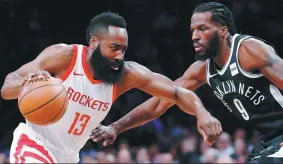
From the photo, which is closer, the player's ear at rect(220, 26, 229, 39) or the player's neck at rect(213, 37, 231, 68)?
the player's neck at rect(213, 37, 231, 68)

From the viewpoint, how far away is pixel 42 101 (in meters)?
4.04

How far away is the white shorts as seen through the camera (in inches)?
168

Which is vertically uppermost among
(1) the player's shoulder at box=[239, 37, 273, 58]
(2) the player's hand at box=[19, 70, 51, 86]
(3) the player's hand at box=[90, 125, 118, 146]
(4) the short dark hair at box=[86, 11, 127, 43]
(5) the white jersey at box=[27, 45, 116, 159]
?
(4) the short dark hair at box=[86, 11, 127, 43]

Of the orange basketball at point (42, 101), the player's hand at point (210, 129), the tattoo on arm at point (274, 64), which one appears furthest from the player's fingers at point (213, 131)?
the orange basketball at point (42, 101)

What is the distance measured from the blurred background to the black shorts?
5.32m

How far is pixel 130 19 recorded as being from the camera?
35.8 ft

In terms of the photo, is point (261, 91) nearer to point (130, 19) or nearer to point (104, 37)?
point (104, 37)

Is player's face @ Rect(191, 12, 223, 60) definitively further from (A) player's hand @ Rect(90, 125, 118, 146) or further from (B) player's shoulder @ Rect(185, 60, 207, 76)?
(A) player's hand @ Rect(90, 125, 118, 146)

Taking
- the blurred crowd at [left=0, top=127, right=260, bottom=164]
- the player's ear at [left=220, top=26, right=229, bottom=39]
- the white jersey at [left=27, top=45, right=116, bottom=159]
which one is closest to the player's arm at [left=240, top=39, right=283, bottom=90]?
the player's ear at [left=220, top=26, right=229, bottom=39]

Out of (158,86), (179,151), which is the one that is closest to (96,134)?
→ (158,86)

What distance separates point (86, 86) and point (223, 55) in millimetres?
1216

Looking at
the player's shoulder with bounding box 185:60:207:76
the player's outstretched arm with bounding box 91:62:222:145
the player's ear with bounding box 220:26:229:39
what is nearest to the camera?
the player's ear with bounding box 220:26:229:39

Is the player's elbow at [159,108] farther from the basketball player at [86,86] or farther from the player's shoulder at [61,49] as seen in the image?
the player's shoulder at [61,49]

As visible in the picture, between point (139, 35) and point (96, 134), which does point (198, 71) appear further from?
point (139, 35)
